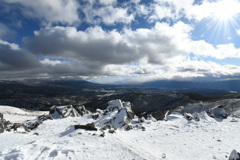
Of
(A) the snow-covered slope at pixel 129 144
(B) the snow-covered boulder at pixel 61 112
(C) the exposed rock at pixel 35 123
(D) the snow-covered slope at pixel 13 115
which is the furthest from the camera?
(D) the snow-covered slope at pixel 13 115

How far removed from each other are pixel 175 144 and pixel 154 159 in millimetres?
6786

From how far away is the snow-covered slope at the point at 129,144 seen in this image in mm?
13367

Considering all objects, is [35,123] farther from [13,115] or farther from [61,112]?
[13,115]

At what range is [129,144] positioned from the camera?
1775 centimetres

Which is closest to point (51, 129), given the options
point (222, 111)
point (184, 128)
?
point (184, 128)

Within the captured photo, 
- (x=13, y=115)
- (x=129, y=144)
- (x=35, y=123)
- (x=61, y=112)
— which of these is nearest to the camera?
(x=129, y=144)

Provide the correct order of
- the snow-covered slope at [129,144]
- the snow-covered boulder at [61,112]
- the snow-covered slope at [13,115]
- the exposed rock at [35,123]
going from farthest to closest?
1. the snow-covered slope at [13,115]
2. the snow-covered boulder at [61,112]
3. the exposed rock at [35,123]
4. the snow-covered slope at [129,144]

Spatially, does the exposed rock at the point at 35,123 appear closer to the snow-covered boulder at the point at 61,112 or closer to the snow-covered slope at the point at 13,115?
the snow-covered boulder at the point at 61,112

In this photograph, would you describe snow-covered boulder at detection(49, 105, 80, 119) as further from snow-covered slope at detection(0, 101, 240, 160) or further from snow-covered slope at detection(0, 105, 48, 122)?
snow-covered slope at detection(0, 105, 48, 122)

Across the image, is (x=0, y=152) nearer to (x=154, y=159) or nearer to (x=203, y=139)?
(x=154, y=159)

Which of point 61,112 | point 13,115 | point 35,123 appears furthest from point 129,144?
point 13,115

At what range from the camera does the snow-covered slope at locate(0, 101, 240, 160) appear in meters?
13.4

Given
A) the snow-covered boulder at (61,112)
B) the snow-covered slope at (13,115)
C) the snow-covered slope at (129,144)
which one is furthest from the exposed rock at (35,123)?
the snow-covered slope at (13,115)

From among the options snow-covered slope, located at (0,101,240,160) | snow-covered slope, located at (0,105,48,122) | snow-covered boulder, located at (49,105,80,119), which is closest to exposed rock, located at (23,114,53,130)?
snow-covered boulder, located at (49,105,80,119)
